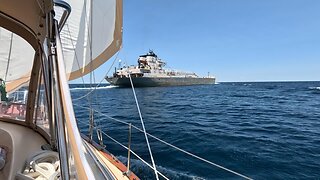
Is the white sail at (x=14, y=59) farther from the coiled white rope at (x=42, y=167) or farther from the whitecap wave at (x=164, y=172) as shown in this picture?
the whitecap wave at (x=164, y=172)

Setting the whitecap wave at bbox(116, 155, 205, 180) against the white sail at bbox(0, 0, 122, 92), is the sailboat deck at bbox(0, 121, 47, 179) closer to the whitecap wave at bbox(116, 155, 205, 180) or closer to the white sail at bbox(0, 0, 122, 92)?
the white sail at bbox(0, 0, 122, 92)

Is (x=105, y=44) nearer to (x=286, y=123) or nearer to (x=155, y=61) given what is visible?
(x=286, y=123)

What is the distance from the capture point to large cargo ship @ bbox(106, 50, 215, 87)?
55375mm

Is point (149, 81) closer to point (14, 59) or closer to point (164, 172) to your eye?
point (164, 172)

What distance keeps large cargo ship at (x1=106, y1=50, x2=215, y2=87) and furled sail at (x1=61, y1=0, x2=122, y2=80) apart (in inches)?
1824

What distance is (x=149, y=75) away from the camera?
56.0 meters

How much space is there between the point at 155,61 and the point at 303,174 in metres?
59.1

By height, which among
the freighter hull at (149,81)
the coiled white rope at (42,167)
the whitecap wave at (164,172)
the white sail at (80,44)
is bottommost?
the whitecap wave at (164,172)

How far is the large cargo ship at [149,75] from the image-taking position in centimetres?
5538

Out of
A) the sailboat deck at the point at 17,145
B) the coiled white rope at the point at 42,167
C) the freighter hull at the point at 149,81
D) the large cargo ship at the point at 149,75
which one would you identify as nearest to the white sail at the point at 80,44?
the sailboat deck at the point at 17,145

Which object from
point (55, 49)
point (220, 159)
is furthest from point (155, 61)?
point (55, 49)

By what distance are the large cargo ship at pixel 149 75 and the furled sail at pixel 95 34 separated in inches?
→ 1824

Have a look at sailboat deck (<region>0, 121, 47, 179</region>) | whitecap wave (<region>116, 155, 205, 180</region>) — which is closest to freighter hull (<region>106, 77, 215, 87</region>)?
whitecap wave (<region>116, 155, 205, 180</region>)

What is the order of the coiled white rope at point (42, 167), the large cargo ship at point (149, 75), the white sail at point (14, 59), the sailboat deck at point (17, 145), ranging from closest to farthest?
the coiled white rope at point (42, 167) → the sailboat deck at point (17, 145) → the white sail at point (14, 59) → the large cargo ship at point (149, 75)
